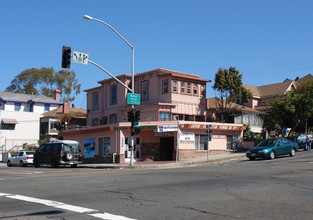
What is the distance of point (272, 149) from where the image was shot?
27.7 metres

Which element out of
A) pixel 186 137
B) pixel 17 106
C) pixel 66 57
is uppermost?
→ pixel 17 106

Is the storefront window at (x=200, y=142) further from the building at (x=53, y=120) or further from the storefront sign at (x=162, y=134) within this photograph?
the building at (x=53, y=120)

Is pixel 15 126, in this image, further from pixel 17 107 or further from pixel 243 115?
pixel 243 115

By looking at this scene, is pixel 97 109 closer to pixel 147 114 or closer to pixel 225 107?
pixel 147 114

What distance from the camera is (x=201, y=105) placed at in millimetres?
39719

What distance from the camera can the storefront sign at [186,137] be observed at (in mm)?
33062

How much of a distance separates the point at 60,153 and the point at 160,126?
9.10 meters

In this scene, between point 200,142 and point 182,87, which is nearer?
point 200,142

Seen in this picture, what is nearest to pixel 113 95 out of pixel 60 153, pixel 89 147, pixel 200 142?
pixel 89 147

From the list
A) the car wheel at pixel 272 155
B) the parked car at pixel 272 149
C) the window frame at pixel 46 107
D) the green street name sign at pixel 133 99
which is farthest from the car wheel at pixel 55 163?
the window frame at pixel 46 107

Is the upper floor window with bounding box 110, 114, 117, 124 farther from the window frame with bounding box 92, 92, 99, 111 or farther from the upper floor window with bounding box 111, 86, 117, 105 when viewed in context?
the window frame with bounding box 92, 92, 99, 111

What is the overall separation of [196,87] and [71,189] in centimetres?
2882

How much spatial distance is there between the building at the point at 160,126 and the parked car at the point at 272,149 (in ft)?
14.5

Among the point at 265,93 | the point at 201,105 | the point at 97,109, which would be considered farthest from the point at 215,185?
the point at 265,93
